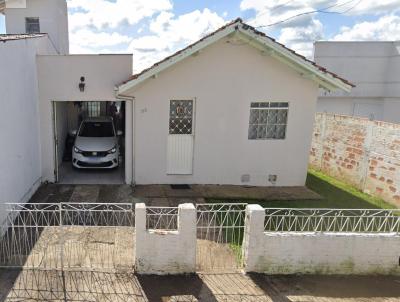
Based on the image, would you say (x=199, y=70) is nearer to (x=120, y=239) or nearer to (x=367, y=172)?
(x=120, y=239)

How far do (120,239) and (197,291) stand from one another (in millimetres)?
2307

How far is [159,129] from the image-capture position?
10273mm

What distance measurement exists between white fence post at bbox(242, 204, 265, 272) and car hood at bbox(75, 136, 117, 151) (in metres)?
7.29

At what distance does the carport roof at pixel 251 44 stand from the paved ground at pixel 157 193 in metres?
2.96

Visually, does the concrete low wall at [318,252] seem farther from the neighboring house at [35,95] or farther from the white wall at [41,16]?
the white wall at [41,16]

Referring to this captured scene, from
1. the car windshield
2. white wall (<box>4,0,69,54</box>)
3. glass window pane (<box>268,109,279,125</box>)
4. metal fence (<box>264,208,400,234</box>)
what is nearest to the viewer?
metal fence (<box>264,208,400,234</box>)

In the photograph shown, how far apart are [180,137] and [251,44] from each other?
3.55m

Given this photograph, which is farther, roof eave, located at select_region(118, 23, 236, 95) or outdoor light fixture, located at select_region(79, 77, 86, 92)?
outdoor light fixture, located at select_region(79, 77, 86, 92)

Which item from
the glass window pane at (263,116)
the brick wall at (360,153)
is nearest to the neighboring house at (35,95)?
the glass window pane at (263,116)

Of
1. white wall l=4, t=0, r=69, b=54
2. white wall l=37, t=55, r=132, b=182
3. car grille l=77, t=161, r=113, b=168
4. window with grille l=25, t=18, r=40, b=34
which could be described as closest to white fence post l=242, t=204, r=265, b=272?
white wall l=37, t=55, r=132, b=182

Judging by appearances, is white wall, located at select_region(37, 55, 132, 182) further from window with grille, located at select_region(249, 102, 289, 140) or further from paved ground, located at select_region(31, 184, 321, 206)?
window with grille, located at select_region(249, 102, 289, 140)

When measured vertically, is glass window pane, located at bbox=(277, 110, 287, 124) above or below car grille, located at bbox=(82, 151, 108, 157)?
above

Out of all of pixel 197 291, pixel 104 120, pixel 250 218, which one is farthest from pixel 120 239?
pixel 104 120

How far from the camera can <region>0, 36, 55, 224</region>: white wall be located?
280 inches
